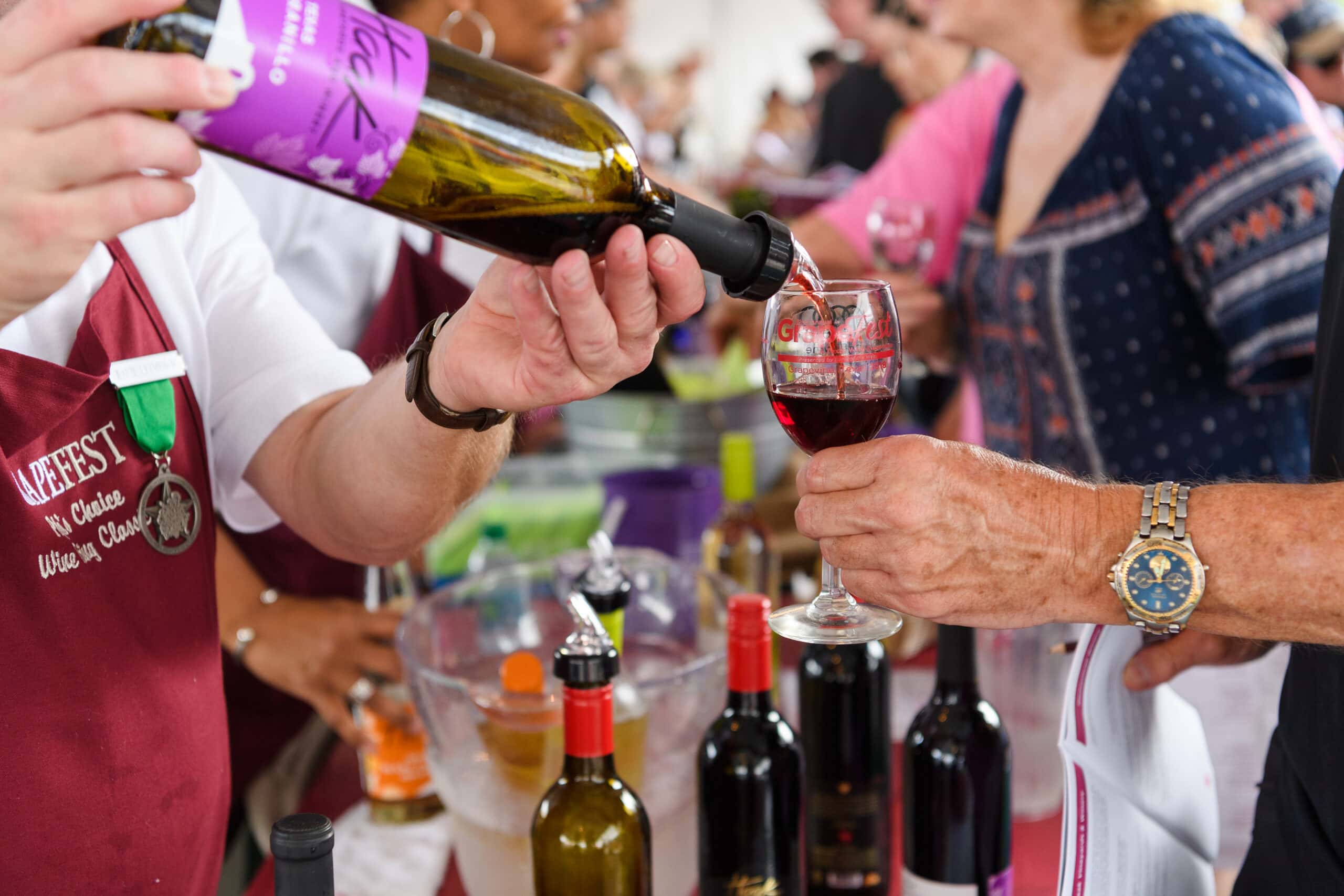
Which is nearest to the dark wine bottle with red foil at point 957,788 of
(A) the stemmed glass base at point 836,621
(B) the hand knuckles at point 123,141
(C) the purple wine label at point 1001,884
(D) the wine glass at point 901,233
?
(C) the purple wine label at point 1001,884

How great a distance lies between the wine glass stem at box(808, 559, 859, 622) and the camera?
0.93 metres

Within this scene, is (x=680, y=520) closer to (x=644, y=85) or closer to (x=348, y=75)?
(x=348, y=75)

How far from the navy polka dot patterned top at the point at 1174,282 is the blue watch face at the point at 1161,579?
841 millimetres

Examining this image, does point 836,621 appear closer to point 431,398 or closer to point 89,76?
point 431,398

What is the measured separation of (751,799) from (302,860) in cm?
43

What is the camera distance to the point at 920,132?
91.3 inches

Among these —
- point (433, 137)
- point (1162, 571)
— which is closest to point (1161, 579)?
point (1162, 571)

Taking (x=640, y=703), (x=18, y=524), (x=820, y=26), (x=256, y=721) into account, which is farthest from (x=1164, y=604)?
(x=820, y=26)

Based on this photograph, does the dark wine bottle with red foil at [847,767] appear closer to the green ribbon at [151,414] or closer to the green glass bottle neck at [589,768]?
the green glass bottle neck at [589,768]

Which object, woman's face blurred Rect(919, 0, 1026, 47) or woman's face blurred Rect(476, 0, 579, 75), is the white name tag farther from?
woman's face blurred Rect(919, 0, 1026, 47)

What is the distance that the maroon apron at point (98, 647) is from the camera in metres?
0.85

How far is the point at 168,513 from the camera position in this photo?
3.22ft

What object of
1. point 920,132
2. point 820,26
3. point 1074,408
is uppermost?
point 820,26

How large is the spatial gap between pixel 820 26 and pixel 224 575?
54.1ft
